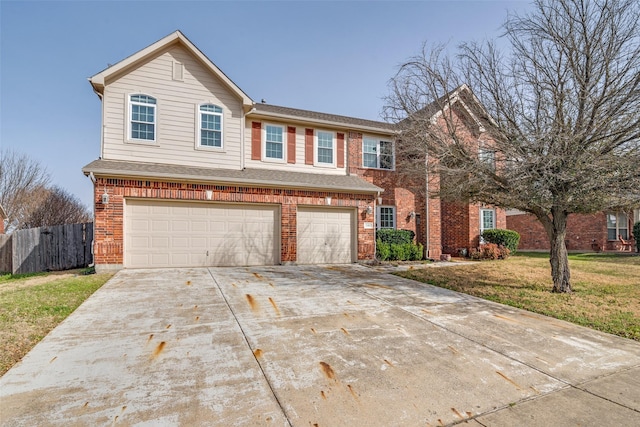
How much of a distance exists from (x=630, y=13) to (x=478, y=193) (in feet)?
14.7

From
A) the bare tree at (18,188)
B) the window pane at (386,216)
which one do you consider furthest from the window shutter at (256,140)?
the bare tree at (18,188)

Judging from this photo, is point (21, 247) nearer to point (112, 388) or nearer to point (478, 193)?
point (112, 388)

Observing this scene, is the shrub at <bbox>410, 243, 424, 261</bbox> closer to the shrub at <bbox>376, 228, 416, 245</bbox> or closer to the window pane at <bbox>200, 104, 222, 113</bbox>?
the shrub at <bbox>376, 228, 416, 245</bbox>

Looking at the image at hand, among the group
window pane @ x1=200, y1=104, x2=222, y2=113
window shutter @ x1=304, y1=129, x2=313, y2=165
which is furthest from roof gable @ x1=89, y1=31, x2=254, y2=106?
window shutter @ x1=304, y1=129, x2=313, y2=165

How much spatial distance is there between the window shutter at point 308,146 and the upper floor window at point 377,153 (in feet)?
8.12

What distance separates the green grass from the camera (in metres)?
4.00

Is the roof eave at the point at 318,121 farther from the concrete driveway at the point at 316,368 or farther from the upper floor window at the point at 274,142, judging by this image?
the concrete driveway at the point at 316,368

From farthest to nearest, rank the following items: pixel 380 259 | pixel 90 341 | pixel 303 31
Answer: pixel 380 259, pixel 303 31, pixel 90 341

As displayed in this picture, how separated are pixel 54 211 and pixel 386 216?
867 inches

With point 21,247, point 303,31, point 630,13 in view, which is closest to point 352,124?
point 303,31

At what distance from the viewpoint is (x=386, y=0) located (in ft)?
32.1

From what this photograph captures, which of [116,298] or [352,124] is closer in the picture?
[116,298]

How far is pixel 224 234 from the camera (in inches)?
429

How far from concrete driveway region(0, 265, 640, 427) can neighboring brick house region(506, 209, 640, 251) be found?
59.8ft
